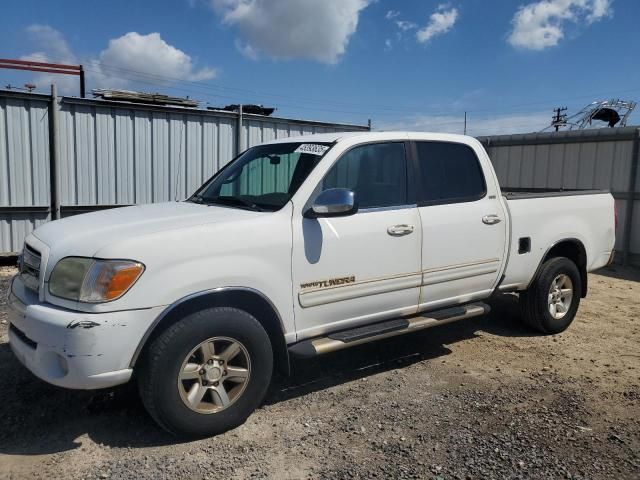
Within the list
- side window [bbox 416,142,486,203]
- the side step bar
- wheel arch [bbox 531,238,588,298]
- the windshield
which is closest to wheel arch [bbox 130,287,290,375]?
the side step bar

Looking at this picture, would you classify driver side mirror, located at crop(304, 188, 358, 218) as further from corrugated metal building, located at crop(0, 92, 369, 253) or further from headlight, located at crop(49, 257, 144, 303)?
corrugated metal building, located at crop(0, 92, 369, 253)

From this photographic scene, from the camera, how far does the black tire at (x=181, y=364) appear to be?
125 inches

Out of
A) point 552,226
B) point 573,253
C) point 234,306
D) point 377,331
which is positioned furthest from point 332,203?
point 573,253

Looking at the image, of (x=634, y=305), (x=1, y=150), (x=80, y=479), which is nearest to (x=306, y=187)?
(x=80, y=479)

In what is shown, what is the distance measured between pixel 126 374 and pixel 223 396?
644 mm

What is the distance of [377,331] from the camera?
13.4ft

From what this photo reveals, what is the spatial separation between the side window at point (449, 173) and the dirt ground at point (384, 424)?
4.96 feet

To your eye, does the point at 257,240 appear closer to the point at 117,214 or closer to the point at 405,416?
the point at 117,214

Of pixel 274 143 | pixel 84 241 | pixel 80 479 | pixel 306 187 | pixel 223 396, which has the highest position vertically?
pixel 274 143

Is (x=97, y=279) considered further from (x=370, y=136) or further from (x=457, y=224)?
(x=457, y=224)

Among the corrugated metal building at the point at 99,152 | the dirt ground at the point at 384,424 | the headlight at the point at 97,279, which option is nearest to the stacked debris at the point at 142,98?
the corrugated metal building at the point at 99,152

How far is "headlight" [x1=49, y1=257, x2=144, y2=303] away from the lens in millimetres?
3031

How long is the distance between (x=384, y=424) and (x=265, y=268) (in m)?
1.35

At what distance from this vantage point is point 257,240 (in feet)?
11.5
